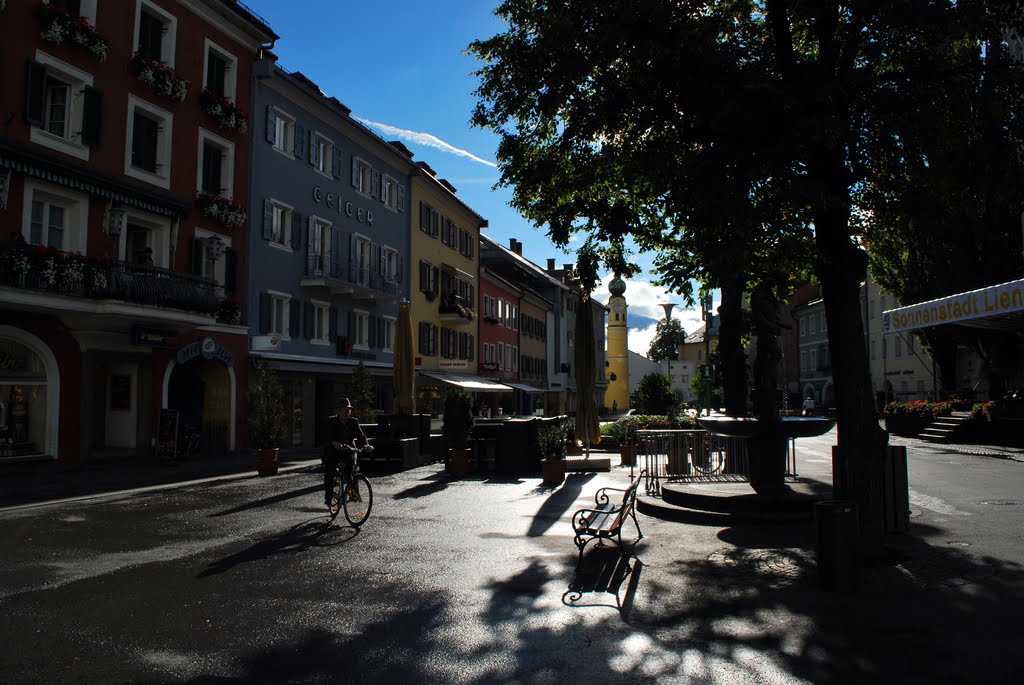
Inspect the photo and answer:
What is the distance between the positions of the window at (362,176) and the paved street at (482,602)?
2450 centimetres

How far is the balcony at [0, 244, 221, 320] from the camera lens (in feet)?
56.0

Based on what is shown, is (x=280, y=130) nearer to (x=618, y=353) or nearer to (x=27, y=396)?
(x=27, y=396)

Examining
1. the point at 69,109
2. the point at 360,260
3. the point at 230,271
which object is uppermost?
the point at 69,109

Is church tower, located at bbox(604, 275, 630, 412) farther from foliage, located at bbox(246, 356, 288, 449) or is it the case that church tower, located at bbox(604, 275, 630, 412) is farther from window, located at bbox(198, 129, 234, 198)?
foliage, located at bbox(246, 356, 288, 449)

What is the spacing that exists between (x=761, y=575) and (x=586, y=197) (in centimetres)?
764

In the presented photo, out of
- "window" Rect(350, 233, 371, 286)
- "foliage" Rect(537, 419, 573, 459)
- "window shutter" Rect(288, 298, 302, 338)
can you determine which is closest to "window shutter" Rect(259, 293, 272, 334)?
"window shutter" Rect(288, 298, 302, 338)

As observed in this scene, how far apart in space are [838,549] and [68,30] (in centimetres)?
2013

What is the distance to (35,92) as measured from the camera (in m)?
18.4

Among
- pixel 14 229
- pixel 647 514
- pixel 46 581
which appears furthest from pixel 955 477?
pixel 14 229

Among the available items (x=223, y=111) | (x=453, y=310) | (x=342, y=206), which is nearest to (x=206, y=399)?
(x=223, y=111)

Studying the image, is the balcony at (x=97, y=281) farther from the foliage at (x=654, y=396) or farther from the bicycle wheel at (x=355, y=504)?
the foliage at (x=654, y=396)

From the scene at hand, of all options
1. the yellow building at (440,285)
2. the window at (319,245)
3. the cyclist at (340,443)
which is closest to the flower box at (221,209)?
the window at (319,245)

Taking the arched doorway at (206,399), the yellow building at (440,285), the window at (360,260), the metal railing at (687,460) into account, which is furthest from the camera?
the yellow building at (440,285)

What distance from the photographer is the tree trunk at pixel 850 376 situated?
8.83 metres
